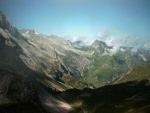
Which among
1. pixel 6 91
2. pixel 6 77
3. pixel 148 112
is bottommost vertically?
pixel 148 112

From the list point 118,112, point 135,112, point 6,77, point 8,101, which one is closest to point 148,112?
point 135,112

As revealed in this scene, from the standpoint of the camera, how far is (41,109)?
19112 centimetres

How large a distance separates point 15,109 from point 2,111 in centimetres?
1411

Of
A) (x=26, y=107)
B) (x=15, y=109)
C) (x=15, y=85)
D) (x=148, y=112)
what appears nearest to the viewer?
(x=148, y=112)

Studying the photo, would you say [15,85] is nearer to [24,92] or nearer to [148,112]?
[24,92]

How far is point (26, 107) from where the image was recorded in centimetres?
18100

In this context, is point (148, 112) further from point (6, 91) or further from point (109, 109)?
point (6, 91)

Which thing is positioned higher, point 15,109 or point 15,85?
point 15,85

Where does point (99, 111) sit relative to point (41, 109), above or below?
above

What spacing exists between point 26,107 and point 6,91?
21.6 meters

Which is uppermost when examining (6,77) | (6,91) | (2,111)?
(6,77)

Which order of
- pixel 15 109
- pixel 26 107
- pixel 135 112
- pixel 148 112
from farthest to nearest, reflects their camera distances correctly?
pixel 26 107 → pixel 15 109 → pixel 135 112 → pixel 148 112

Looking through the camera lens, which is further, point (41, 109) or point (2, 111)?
point (41, 109)

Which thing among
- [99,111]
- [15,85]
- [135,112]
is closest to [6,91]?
[15,85]
